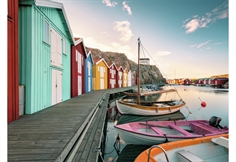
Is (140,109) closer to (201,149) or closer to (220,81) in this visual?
(201,149)

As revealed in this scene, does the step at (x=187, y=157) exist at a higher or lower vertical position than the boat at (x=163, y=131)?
higher

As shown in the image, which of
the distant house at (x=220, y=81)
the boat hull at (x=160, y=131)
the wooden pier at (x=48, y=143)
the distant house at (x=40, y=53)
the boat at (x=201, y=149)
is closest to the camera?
the wooden pier at (x=48, y=143)

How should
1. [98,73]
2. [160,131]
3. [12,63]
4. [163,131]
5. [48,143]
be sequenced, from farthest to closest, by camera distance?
[98,73], [163,131], [160,131], [12,63], [48,143]

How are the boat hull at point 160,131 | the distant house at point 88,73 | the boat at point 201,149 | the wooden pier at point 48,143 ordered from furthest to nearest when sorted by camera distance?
the distant house at point 88,73
the boat hull at point 160,131
the boat at point 201,149
the wooden pier at point 48,143

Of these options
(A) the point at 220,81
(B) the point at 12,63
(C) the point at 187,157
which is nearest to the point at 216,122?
(C) the point at 187,157

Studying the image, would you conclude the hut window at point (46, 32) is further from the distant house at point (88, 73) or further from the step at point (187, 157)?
the distant house at point (88, 73)

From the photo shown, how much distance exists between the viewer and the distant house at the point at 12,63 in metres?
4.37

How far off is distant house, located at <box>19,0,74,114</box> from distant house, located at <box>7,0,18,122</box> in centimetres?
80

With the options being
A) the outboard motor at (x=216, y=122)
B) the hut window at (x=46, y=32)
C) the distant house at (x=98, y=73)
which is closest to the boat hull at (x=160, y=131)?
the outboard motor at (x=216, y=122)

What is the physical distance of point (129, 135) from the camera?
762cm

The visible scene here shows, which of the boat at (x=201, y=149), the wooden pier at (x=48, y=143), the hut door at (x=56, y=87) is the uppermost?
the hut door at (x=56, y=87)

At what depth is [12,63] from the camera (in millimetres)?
4523

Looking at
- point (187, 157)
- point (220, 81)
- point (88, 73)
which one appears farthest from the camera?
point (220, 81)

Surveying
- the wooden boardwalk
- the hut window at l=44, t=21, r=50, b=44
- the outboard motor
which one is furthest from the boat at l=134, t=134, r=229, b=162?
the hut window at l=44, t=21, r=50, b=44
